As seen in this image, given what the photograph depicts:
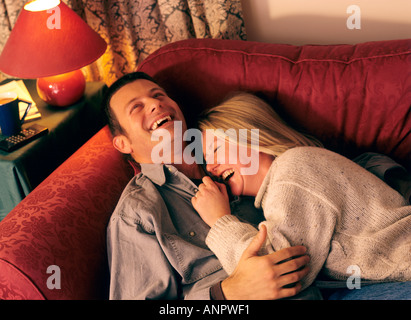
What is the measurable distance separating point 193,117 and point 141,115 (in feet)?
0.82

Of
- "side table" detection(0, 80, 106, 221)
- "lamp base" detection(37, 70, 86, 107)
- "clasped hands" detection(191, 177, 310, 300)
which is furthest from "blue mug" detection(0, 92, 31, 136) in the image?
"clasped hands" detection(191, 177, 310, 300)

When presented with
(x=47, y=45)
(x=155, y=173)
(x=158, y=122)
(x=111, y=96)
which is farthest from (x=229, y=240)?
(x=47, y=45)

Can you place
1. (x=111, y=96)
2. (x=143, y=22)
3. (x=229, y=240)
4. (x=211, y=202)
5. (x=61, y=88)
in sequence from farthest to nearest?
(x=143, y=22) → (x=61, y=88) → (x=111, y=96) → (x=211, y=202) → (x=229, y=240)

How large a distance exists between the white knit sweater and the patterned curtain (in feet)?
2.88

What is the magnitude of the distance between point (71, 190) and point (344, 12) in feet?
4.31

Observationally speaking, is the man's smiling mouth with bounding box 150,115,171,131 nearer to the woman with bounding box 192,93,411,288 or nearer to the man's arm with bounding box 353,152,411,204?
the woman with bounding box 192,93,411,288

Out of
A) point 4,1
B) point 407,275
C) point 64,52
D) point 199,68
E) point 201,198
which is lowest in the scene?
point 407,275

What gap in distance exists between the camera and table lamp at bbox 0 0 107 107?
4.54 feet

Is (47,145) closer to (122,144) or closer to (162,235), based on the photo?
(122,144)

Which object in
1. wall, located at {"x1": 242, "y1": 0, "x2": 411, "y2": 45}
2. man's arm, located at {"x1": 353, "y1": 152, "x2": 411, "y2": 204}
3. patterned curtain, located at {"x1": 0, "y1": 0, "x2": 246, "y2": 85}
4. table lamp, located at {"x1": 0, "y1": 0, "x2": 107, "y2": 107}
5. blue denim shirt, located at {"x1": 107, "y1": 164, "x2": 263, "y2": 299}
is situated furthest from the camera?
patterned curtain, located at {"x1": 0, "y1": 0, "x2": 246, "y2": 85}

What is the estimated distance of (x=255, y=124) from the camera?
119 cm

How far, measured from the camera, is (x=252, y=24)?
1.73 meters
